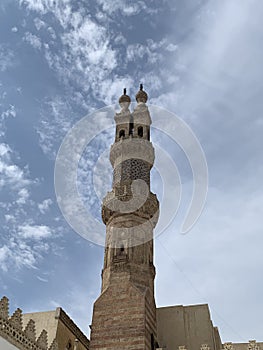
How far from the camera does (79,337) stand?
19.8 metres

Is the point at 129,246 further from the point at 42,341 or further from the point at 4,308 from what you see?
the point at 4,308

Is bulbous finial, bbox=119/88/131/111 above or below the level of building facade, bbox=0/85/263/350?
above

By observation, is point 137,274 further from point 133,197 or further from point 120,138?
point 120,138

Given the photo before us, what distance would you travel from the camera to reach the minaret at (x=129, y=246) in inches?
628

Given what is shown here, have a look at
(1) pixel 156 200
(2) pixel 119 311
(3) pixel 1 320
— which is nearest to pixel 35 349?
(3) pixel 1 320

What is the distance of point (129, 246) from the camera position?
18.1 meters

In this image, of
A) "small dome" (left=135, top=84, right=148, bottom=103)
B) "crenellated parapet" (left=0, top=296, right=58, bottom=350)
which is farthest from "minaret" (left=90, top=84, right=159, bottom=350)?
"crenellated parapet" (left=0, top=296, right=58, bottom=350)

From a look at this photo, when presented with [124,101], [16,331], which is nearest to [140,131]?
[124,101]

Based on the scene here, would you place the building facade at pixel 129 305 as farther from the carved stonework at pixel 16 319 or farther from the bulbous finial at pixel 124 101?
the bulbous finial at pixel 124 101

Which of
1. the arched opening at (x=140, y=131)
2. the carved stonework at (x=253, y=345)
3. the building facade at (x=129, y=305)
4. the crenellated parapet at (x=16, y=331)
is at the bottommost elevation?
the crenellated parapet at (x=16, y=331)

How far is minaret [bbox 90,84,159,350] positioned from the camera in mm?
15961

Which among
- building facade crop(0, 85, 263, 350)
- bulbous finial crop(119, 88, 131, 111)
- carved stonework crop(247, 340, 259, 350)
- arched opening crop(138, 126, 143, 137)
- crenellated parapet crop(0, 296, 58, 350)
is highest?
bulbous finial crop(119, 88, 131, 111)

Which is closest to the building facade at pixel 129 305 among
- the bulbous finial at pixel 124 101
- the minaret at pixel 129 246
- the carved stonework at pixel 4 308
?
the minaret at pixel 129 246

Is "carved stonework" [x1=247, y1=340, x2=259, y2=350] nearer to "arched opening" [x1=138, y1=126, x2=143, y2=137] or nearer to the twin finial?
"arched opening" [x1=138, y1=126, x2=143, y2=137]
